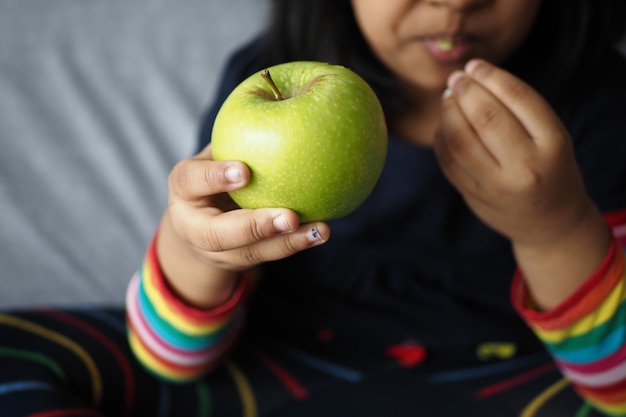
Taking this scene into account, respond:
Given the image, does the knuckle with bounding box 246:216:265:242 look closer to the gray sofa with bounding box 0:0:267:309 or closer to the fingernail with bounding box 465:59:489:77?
the fingernail with bounding box 465:59:489:77

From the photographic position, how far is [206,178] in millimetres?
570

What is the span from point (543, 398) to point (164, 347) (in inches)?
18.4

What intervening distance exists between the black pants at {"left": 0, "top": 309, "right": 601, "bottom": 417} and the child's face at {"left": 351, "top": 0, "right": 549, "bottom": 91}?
38cm

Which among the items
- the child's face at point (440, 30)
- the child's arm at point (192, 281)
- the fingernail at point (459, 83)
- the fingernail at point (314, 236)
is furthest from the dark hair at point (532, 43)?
the fingernail at point (314, 236)

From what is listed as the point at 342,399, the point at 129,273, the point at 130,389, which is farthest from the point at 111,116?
the point at 342,399

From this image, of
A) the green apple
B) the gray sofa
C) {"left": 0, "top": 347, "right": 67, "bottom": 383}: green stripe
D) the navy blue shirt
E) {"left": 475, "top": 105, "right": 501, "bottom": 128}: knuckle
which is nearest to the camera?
the green apple

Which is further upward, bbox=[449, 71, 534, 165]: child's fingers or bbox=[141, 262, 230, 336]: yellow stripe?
bbox=[449, 71, 534, 165]: child's fingers

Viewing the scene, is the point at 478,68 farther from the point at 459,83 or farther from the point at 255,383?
the point at 255,383

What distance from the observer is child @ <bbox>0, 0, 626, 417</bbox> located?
2.34ft

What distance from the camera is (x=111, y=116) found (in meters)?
1.34

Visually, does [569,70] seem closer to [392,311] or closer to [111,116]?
[392,311]

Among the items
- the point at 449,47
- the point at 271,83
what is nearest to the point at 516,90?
the point at 449,47

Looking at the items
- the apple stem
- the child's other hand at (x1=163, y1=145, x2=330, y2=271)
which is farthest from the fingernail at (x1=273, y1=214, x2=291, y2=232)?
the apple stem

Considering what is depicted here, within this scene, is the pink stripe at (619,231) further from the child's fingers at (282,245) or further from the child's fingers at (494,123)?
the child's fingers at (282,245)
